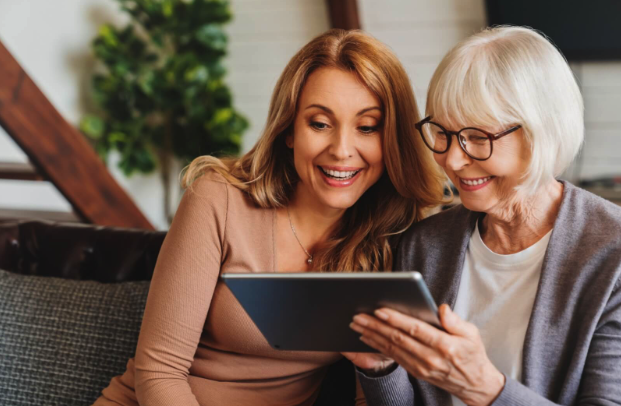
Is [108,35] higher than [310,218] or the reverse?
higher

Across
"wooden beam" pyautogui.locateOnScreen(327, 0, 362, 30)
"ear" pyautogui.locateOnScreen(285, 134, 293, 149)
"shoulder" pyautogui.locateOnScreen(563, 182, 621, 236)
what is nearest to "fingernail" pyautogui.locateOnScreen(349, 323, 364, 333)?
"shoulder" pyautogui.locateOnScreen(563, 182, 621, 236)

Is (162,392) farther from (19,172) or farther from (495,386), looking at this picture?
(19,172)

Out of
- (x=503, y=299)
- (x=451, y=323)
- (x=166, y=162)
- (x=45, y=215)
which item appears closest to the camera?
(x=451, y=323)

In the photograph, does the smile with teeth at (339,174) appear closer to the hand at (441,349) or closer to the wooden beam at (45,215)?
the hand at (441,349)

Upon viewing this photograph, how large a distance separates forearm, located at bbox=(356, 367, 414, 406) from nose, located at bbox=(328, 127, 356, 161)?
1.49 ft

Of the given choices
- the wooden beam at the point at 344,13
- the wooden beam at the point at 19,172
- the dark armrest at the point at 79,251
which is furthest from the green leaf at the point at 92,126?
the dark armrest at the point at 79,251

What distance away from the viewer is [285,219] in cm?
157

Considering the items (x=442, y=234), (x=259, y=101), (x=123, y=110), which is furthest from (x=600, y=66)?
(x=123, y=110)

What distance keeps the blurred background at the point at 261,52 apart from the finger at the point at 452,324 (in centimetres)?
220

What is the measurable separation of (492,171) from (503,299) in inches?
10.8

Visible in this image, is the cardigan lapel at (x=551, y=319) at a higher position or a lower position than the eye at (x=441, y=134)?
lower

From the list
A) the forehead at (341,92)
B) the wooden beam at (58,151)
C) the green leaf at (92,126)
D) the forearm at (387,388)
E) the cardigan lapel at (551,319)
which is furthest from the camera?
the green leaf at (92,126)

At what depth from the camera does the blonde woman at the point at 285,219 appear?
1.38 m

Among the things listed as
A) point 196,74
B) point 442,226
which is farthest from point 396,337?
point 196,74
